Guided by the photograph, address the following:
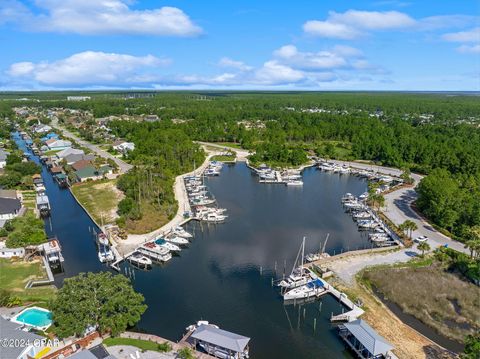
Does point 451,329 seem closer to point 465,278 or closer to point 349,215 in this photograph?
point 465,278

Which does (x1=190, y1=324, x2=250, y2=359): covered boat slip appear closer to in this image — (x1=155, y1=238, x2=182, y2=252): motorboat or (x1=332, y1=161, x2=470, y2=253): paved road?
(x1=155, y1=238, x2=182, y2=252): motorboat

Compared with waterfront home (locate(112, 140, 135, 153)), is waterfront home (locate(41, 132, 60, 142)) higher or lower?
higher

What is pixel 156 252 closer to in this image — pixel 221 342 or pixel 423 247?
pixel 221 342

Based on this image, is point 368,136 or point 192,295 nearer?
point 192,295

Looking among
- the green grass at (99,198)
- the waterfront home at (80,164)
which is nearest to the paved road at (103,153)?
the waterfront home at (80,164)

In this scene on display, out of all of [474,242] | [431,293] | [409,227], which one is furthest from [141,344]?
[409,227]

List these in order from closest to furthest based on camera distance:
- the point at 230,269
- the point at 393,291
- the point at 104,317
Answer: the point at 104,317
the point at 393,291
the point at 230,269

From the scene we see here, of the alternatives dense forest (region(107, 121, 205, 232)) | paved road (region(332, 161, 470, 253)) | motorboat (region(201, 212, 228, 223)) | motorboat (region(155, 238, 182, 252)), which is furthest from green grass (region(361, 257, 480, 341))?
dense forest (region(107, 121, 205, 232))

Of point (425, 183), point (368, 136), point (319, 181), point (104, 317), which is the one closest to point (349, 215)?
point (425, 183)
